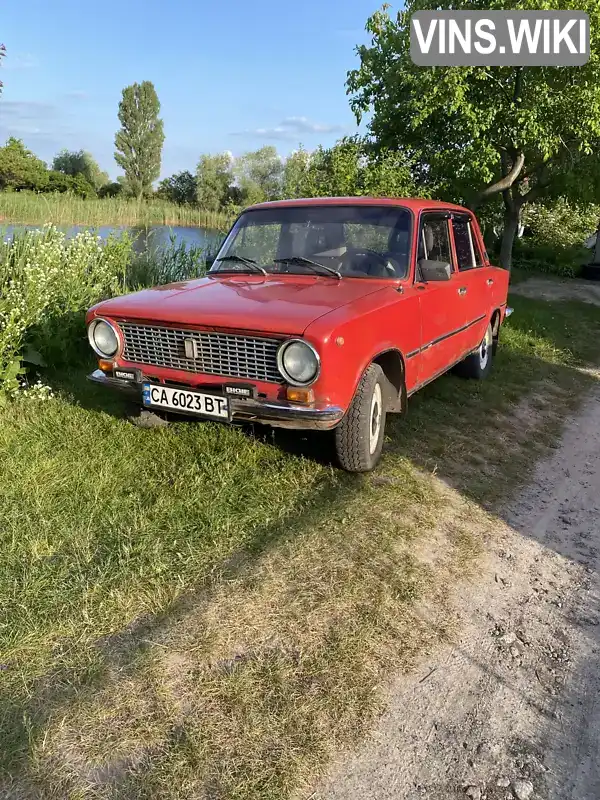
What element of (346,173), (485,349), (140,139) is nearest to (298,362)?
(485,349)

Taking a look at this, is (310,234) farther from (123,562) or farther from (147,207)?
(147,207)

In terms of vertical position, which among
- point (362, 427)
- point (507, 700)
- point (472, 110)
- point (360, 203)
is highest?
point (472, 110)

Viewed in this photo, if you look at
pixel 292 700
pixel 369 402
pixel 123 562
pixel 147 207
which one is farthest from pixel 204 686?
pixel 147 207

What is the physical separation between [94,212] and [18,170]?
3625 cm

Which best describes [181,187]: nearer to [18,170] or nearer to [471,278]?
[18,170]

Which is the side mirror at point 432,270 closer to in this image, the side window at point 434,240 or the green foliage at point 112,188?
the side window at point 434,240

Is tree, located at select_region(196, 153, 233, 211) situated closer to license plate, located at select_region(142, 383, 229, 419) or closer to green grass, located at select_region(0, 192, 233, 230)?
green grass, located at select_region(0, 192, 233, 230)

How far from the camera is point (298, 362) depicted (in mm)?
3494

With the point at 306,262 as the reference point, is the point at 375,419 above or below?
below

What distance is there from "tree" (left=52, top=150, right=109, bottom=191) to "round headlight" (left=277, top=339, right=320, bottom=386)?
6653 centimetres

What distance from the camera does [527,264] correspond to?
2009 centimetres

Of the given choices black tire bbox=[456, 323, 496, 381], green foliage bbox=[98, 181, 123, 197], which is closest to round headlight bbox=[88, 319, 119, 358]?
black tire bbox=[456, 323, 496, 381]

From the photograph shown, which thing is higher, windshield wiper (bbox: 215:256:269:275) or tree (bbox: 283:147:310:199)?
tree (bbox: 283:147:310:199)

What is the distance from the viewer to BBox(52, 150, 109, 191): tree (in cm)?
6394
